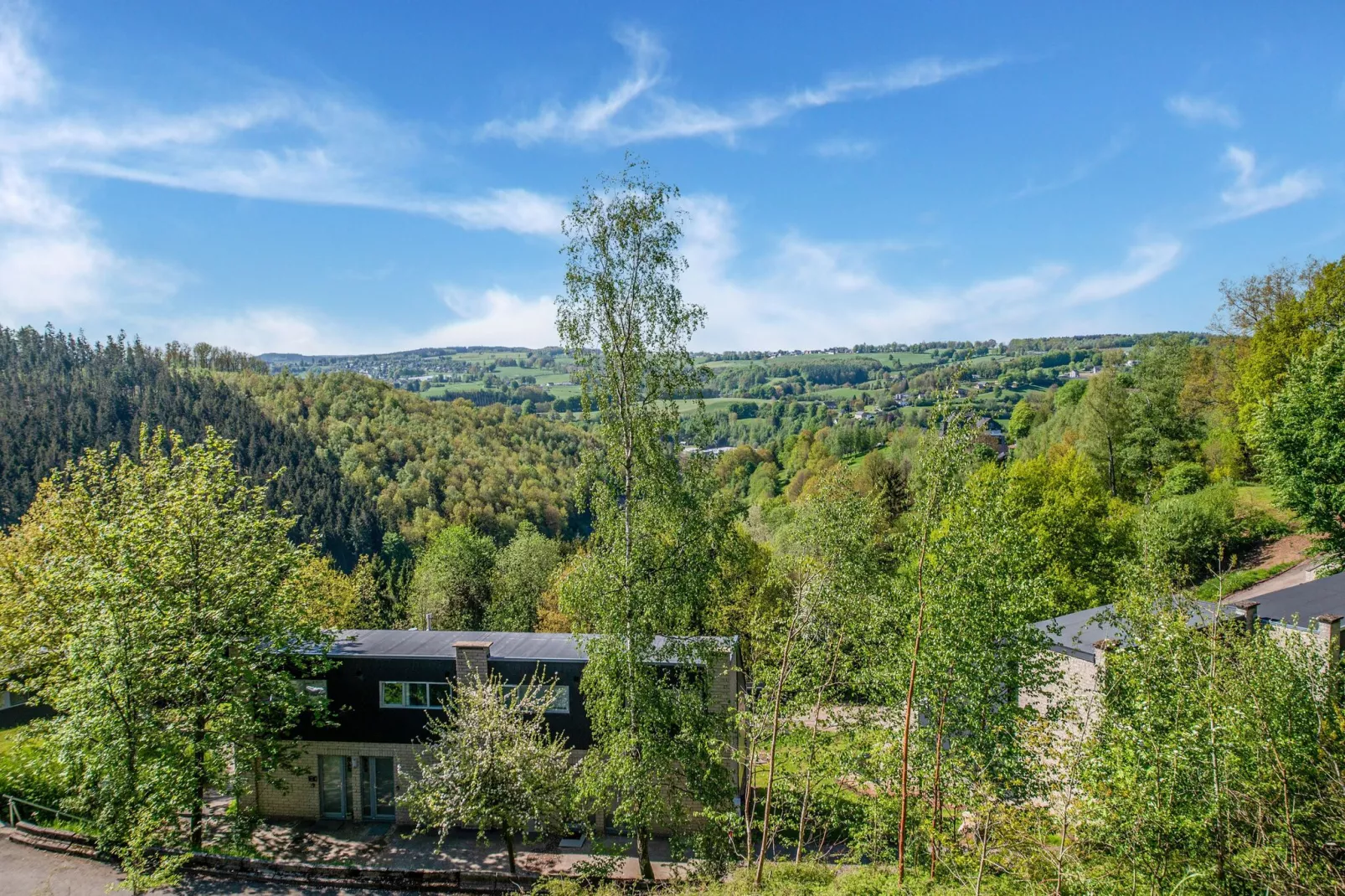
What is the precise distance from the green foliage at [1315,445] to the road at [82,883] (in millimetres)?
35031

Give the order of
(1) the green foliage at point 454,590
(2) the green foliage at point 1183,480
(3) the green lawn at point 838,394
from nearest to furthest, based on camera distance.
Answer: (2) the green foliage at point 1183,480
(1) the green foliage at point 454,590
(3) the green lawn at point 838,394

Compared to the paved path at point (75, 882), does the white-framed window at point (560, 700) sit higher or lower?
higher

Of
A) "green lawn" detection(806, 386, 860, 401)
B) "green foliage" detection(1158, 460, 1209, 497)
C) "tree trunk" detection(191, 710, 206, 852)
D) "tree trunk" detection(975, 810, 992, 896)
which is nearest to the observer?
"tree trunk" detection(975, 810, 992, 896)

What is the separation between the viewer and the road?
1498 centimetres

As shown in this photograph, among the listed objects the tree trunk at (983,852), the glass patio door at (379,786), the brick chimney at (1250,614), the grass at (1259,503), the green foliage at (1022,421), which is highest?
the green foliage at (1022,421)

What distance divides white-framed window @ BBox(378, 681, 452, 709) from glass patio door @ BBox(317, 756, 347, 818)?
2390 mm

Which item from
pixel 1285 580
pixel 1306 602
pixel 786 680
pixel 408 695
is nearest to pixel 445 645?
pixel 408 695

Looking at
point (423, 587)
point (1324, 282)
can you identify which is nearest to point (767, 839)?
point (423, 587)

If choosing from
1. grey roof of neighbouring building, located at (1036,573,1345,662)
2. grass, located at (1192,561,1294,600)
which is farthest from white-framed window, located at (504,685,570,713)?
grass, located at (1192,561,1294,600)

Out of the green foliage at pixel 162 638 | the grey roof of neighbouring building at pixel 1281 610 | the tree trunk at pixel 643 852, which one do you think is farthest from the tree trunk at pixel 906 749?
the green foliage at pixel 162 638

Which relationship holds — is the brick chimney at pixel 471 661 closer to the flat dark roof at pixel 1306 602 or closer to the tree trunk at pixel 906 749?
the tree trunk at pixel 906 749

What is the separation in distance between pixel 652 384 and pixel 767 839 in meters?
9.37

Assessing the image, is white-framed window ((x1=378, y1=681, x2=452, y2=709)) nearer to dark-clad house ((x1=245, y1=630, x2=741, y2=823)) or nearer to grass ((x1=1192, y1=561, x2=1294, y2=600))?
dark-clad house ((x1=245, y1=630, x2=741, y2=823))

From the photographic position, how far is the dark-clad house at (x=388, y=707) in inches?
787
